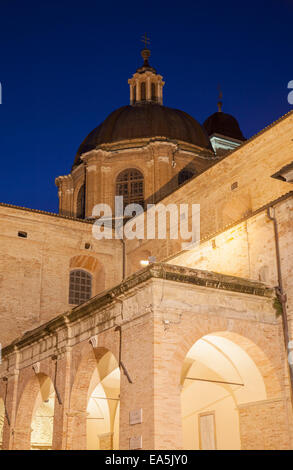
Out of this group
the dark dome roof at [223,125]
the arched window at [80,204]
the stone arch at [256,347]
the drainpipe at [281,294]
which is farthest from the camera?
the dark dome roof at [223,125]

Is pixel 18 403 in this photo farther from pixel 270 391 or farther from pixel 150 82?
pixel 150 82

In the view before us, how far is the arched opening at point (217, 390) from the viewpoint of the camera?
1491cm

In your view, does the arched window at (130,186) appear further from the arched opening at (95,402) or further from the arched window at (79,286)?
the arched opening at (95,402)

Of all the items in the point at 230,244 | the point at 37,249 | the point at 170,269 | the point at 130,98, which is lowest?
the point at 170,269

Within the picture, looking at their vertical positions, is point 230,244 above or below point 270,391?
above

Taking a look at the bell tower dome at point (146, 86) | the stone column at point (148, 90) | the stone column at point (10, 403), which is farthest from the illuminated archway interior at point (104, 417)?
the stone column at point (148, 90)

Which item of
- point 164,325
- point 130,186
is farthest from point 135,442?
point 130,186

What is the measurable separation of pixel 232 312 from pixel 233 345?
2.91ft

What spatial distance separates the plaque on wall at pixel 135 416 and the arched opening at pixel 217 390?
83.9 inches

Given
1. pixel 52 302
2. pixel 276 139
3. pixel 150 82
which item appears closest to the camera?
pixel 276 139

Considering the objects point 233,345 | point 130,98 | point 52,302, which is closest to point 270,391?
point 233,345

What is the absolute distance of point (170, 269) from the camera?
13805 millimetres

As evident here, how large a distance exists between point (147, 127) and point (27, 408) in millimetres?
15548

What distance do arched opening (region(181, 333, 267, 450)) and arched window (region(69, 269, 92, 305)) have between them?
8601 millimetres
